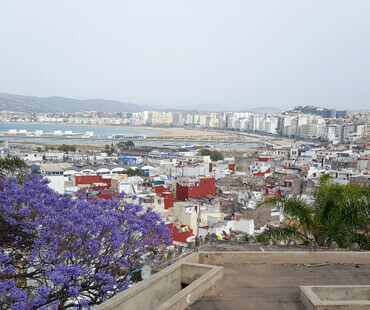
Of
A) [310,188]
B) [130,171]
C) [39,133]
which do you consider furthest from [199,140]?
[310,188]

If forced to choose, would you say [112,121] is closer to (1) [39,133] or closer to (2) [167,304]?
(1) [39,133]

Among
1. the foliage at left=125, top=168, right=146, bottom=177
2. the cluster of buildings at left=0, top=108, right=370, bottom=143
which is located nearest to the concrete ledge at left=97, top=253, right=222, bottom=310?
the foliage at left=125, top=168, right=146, bottom=177

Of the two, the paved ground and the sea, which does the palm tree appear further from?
the sea

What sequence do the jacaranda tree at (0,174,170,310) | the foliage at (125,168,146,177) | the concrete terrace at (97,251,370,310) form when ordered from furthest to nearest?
the foliage at (125,168,146,177), the jacaranda tree at (0,174,170,310), the concrete terrace at (97,251,370,310)

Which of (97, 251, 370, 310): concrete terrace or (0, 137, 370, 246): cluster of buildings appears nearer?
(97, 251, 370, 310): concrete terrace


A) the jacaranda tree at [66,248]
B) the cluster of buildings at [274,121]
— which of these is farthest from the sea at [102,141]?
the jacaranda tree at [66,248]

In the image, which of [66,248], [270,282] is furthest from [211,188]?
[270,282]
